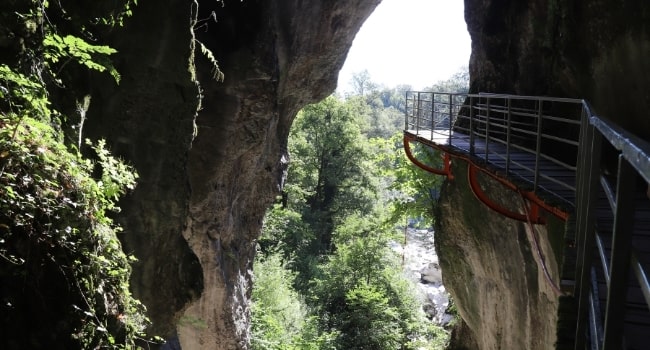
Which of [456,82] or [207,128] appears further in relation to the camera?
[456,82]

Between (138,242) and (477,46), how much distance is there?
30.9 ft

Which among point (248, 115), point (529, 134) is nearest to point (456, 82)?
point (529, 134)

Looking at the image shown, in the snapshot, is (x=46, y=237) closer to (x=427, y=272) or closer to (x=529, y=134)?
(x=529, y=134)

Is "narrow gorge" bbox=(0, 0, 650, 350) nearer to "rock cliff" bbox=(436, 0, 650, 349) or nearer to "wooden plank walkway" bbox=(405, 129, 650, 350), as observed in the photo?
"rock cliff" bbox=(436, 0, 650, 349)

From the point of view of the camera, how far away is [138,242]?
19.0 feet

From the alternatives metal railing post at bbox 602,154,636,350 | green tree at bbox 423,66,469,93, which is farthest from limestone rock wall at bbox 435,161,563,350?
green tree at bbox 423,66,469,93

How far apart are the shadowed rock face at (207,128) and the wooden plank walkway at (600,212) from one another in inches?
152

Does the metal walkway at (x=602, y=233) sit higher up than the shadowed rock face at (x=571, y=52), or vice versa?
the shadowed rock face at (x=571, y=52)

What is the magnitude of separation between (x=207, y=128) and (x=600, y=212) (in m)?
6.89

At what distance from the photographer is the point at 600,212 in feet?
13.1

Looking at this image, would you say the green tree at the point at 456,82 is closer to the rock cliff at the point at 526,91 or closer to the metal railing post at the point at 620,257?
the rock cliff at the point at 526,91

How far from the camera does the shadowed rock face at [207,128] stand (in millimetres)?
5871

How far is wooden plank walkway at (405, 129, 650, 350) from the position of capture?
2.13m

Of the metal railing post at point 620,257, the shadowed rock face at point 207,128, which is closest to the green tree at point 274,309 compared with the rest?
the shadowed rock face at point 207,128
